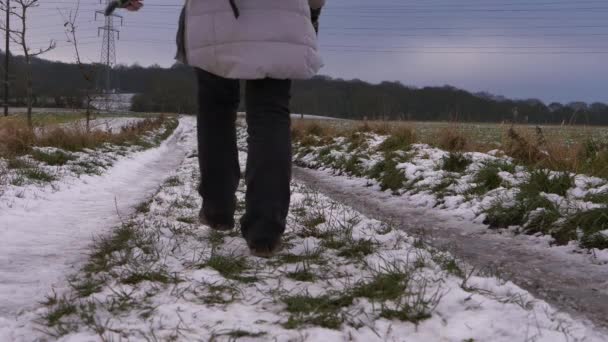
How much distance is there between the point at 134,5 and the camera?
2.19 metres

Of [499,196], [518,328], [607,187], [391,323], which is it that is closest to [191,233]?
[391,323]

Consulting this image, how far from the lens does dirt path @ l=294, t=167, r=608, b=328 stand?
1555mm

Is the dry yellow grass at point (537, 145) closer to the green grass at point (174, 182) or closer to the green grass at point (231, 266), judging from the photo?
the green grass at point (231, 266)

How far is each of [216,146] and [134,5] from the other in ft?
2.65

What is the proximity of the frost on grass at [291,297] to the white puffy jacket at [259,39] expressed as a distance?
29.1 inches

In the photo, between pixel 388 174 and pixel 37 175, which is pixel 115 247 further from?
pixel 388 174

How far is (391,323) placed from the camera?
3.95 ft

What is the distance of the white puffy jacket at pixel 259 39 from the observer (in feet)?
5.78

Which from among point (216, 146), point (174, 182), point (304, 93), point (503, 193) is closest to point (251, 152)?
point (216, 146)

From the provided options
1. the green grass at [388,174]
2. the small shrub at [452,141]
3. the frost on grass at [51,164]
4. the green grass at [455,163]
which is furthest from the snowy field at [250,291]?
the small shrub at [452,141]

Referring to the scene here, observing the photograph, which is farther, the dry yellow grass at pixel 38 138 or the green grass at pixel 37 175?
the dry yellow grass at pixel 38 138

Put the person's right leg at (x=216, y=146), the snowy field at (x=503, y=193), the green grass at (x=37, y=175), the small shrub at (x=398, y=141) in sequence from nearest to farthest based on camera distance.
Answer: the person's right leg at (x=216, y=146) → the snowy field at (x=503, y=193) → the green grass at (x=37, y=175) → the small shrub at (x=398, y=141)

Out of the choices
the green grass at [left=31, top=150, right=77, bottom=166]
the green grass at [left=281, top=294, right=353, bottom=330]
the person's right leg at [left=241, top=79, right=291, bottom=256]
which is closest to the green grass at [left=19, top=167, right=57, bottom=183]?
the green grass at [left=31, top=150, right=77, bottom=166]

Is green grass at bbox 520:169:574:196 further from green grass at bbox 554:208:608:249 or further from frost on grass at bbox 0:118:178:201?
frost on grass at bbox 0:118:178:201
